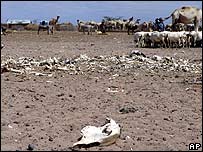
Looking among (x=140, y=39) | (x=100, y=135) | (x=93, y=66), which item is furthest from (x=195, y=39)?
(x=100, y=135)

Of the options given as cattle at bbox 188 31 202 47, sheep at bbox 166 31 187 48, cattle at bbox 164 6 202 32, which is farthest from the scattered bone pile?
cattle at bbox 164 6 202 32

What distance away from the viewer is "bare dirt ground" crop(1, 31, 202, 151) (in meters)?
6.26

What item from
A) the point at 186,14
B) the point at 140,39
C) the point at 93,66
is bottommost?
the point at 140,39

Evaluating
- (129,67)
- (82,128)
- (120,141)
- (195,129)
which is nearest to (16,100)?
(82,128)

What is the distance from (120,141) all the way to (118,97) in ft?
8.22

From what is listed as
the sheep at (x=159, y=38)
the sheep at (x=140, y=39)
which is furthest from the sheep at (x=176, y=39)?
the sheep at (x=140, y=39)

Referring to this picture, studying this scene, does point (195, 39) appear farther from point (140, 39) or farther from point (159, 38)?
point (140, 39)

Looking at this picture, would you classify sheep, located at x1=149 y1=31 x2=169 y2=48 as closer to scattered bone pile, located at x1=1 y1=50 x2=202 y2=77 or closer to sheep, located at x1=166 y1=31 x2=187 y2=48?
sheep, located at x1=166 y1=31 x2=187 y2=48

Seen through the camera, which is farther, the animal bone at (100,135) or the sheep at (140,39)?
the sheep at (140,39)

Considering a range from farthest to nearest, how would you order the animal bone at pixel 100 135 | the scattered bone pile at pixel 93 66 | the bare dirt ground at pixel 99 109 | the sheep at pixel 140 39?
the sheep at pixel 140 39
the scattered bone pile at pixel 93 66
the bare dirt ground at pixel 99 109
the animal bone at pixel 100 135

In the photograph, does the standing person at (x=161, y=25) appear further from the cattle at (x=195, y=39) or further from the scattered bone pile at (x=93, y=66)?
the scattered bone pile at (x=93, y=66)

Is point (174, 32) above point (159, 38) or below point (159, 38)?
above

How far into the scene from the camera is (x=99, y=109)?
25.5 feet

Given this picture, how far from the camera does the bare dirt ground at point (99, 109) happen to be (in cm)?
626
